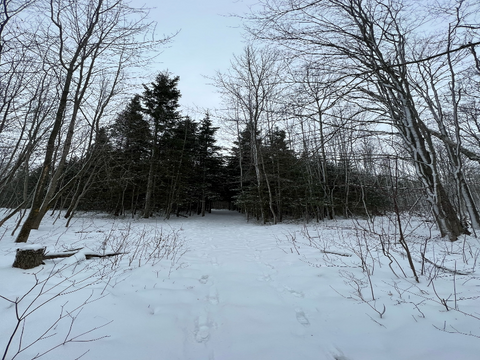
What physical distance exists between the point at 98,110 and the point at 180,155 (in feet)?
26.0

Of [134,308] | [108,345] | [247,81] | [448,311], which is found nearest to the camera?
[108,345]

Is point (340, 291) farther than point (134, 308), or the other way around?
point (340, 291)

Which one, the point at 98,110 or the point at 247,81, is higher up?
the point at 247,81

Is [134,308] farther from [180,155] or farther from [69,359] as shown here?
[180,155]

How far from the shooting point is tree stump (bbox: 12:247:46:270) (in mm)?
2773

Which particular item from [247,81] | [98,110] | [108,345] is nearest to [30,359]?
[108,345]

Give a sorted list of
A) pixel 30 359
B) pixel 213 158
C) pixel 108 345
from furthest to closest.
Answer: pixel 213 158, pixel 108 345, pixel 30 359

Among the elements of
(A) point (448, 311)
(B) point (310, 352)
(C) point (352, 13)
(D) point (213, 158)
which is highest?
(D) point (213, 158)

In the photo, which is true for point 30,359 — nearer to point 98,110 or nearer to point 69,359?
point 69,359

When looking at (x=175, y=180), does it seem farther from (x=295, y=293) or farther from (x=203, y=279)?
(x=295, y=293)

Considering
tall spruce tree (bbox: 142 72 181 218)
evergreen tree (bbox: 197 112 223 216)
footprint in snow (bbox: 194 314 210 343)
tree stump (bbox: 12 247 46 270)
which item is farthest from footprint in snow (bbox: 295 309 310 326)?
evergreen tree (bbox: 197 112 223 216)

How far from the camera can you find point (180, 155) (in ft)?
50.2

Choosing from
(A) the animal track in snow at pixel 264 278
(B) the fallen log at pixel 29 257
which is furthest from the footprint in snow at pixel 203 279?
(B) the fallen log at pixel 29 257

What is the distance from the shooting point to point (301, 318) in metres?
1.92
